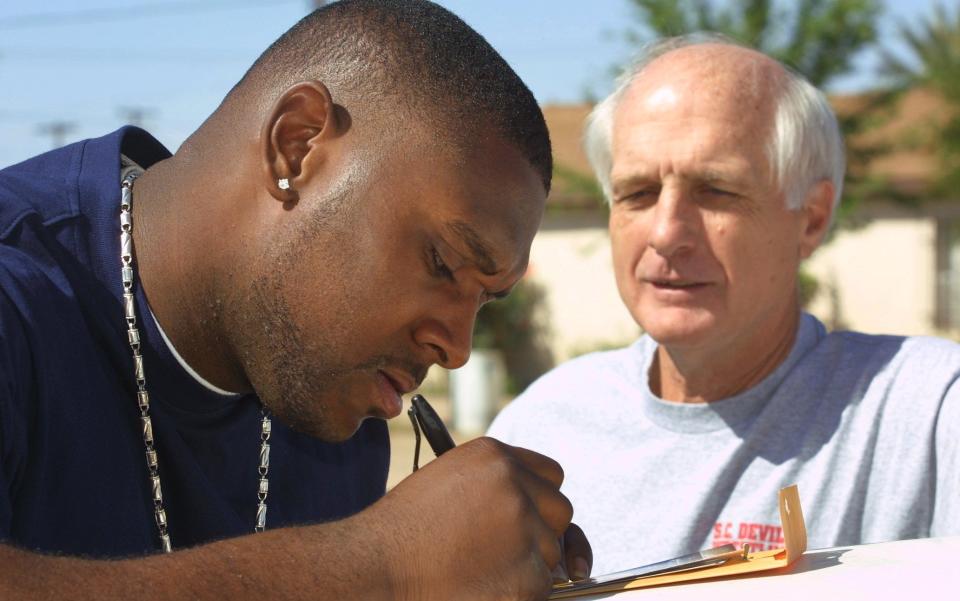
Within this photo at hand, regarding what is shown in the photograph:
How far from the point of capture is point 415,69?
1.87 meters

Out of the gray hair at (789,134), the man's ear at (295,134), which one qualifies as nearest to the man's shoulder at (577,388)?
the gray hair at (789,134)

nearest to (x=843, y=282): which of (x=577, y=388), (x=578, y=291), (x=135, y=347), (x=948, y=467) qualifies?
(x=578, y=291)

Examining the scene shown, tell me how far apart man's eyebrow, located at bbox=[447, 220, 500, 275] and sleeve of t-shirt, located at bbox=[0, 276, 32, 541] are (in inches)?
25.1

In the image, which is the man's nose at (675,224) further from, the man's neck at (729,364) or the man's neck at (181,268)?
→ the man's neck at (181,268)

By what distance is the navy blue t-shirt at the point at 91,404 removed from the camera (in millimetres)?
1626

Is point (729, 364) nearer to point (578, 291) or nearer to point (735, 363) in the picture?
point (735, 363)

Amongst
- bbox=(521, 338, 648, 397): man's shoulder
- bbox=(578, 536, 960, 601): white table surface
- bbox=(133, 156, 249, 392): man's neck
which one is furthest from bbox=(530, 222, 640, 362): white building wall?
bbox=(578, 536, 960, 601): white table surface

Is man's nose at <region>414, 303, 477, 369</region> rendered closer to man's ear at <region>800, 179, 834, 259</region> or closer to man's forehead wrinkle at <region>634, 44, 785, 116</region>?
man's forehead wrinkle at <region>634, 44, 785, 116</region>

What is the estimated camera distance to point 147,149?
2158 millimetres

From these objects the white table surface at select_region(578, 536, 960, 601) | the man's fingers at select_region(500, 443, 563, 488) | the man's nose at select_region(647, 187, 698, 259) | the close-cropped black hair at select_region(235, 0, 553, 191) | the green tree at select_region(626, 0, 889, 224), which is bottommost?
the white table surface at select_region(578, 536, 960, 601)

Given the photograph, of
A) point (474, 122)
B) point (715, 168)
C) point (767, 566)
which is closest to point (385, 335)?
point (474, 122)

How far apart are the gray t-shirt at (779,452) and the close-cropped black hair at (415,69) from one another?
46.5 inches

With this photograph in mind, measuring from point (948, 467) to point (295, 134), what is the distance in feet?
5.53

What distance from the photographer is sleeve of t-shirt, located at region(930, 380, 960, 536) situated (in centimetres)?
254
